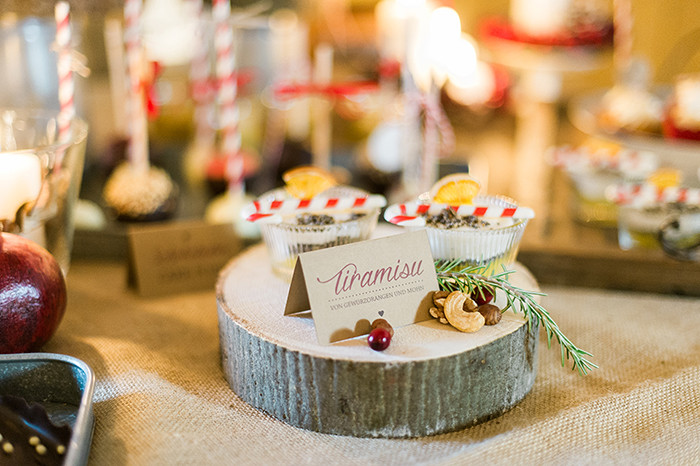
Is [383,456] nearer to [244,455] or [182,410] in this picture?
[244,455]

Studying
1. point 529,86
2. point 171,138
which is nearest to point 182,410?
point 171,138

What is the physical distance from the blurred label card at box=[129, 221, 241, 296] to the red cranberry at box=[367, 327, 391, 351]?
74 cm

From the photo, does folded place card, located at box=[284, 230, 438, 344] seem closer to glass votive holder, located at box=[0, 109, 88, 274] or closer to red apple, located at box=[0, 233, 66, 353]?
red apple, located at box=[0, 233, 66, 353]

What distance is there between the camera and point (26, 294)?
46.0 inches

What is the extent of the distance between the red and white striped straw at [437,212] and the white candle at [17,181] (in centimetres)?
71

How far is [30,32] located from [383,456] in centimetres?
168

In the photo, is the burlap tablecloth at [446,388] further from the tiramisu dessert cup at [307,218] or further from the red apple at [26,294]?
the tiramisu dessert cup at [307,218]

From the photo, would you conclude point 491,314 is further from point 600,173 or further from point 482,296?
point 600,173

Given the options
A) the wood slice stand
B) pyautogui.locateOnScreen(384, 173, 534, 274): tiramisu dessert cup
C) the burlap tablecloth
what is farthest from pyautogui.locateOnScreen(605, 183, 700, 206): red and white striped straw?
the wood slice stand

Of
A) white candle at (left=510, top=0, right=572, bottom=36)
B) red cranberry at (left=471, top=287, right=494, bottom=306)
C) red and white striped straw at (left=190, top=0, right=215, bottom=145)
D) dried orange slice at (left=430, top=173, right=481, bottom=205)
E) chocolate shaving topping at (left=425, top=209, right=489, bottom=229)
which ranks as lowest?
red cranberry at (left=471, top=287, right=494, bottom=306)

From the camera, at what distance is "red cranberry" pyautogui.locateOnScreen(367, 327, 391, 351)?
1.02 m

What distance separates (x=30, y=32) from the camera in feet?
6.35

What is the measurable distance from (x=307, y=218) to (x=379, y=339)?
1.15 feet

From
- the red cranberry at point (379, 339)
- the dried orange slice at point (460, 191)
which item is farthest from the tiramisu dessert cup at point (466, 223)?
the red cranberry at point (379, 339)
